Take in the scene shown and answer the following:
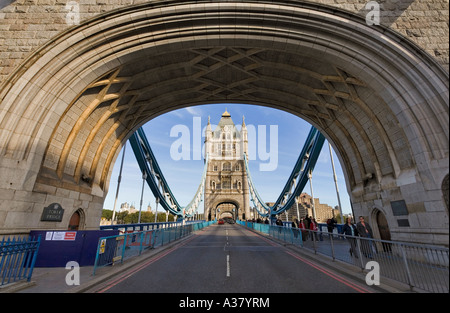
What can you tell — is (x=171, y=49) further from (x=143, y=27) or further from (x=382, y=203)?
(x=382, y=203)

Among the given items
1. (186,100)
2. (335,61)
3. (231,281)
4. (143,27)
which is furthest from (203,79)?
(231,281)

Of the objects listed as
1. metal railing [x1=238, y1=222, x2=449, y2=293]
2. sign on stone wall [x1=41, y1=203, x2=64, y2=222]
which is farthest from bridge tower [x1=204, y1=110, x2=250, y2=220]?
metal railing [x1=238, y1=222, x2=449, y2=293]

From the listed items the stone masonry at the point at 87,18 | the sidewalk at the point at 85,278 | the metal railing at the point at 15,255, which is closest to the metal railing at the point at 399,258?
the sidewalk at the point at 85,278

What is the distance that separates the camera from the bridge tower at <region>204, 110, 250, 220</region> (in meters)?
69.6

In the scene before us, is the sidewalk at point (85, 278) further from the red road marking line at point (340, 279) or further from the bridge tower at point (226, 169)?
the bridge tower at point (226, 169)

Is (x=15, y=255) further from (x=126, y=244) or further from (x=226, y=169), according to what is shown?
(x=226, y=169)

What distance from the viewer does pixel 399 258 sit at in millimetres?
5363

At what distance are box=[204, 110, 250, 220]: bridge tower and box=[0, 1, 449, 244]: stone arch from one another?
2323 inches

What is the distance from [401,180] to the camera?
26.2ft

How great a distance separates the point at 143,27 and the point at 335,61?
809 centimetres

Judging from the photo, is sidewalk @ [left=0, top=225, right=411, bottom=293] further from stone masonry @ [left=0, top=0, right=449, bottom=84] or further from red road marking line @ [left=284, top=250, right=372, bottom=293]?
stone masonry @ [left=0, top=0, right=449, bottom=84]

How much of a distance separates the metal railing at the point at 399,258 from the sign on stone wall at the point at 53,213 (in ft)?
36.3

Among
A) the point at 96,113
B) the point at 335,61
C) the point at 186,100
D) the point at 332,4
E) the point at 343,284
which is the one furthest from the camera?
the point at 186,100

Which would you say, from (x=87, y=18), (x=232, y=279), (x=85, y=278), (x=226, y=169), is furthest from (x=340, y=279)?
(x=226, y=169)
